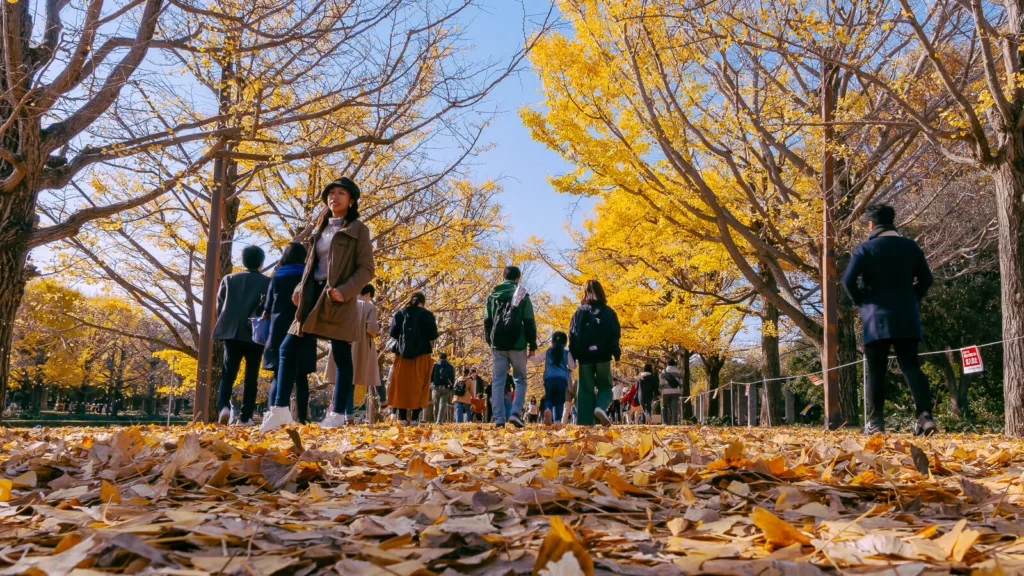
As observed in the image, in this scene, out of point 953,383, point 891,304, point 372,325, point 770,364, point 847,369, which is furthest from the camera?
point 953,383

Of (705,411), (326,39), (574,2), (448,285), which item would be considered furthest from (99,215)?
(705,411)

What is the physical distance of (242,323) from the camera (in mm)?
6512

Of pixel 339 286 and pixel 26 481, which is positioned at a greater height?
pixel 339 286

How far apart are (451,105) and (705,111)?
336 centimetres

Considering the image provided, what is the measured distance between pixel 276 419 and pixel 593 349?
3.32 m

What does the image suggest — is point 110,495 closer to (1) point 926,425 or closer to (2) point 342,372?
(2) point 342,372

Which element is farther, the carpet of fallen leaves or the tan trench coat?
the tan trench coat

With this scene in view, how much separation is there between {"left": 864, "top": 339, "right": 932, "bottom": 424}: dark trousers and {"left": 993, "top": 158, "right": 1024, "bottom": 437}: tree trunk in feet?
4.64

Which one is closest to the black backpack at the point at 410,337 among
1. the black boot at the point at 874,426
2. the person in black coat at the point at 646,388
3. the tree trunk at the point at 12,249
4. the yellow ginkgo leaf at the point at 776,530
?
the tree trunk at the point at 12,249

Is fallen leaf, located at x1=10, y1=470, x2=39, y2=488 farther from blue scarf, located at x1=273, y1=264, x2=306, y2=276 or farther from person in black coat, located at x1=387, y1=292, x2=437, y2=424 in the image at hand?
person in black coat, located at x1=387, y1=292, x2=437, y2=424

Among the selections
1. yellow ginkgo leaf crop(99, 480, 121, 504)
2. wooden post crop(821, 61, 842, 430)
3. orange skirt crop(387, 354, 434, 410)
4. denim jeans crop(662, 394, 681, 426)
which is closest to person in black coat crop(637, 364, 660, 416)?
denim jeans crop(662, 394, 681, 426)

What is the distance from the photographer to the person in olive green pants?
286 inches

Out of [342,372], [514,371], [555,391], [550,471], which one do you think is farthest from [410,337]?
[550,471]

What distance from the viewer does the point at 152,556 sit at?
4.28 ft
